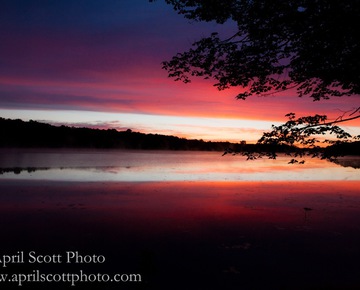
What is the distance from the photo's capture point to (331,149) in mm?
11078

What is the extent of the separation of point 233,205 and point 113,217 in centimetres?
658

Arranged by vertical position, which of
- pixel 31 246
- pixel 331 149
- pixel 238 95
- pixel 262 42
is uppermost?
pixel 262 42

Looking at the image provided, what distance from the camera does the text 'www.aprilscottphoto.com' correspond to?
313 inches

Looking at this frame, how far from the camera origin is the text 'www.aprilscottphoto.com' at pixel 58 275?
7.96 m

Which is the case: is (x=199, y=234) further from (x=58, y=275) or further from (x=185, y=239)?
(x=58, y=275)

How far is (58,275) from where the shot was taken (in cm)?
828

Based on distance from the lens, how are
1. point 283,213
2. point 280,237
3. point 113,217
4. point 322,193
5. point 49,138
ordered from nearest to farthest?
1. point 280,237
2. point 113,217
3. point 283,213
4. point 322,193
5. point 49,138

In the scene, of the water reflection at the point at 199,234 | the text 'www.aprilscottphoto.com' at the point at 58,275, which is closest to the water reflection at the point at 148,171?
the water reflection at the point at 199,234

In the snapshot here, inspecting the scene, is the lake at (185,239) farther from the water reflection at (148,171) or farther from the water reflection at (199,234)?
the water reflection at (148,171)

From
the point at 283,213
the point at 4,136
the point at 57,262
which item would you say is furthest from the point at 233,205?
the point at 4,136

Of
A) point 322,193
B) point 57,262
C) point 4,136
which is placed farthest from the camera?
point 4,136

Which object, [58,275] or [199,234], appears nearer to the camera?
[58,275]

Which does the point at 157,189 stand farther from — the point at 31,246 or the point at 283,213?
the point at 31,246

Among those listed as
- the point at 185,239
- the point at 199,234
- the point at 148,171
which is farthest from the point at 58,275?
the point at 148,171
